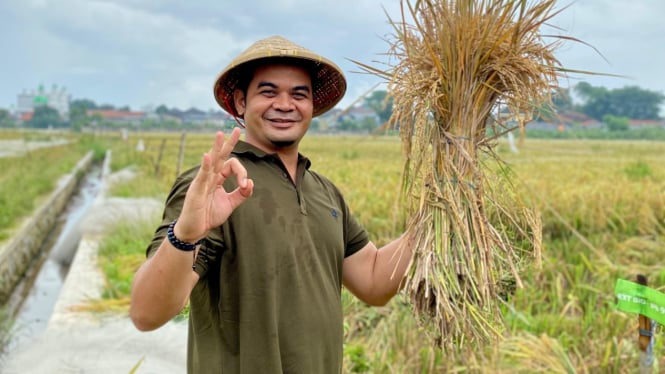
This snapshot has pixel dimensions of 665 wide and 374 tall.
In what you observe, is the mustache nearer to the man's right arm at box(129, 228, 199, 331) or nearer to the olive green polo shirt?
the olive green polo shirt

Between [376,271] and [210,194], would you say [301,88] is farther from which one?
[376,271]

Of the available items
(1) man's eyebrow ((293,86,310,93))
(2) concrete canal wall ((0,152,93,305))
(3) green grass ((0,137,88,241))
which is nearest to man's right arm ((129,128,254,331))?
(1) man's eyebrow ((293,86,310,93))

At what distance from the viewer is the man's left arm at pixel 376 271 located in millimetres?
1688

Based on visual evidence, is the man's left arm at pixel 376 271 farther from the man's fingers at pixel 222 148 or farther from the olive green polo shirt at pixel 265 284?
the man's fingers at pixel 222 148

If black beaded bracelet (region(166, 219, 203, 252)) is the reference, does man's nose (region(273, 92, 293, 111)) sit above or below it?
above

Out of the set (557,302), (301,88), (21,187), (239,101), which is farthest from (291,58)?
(21,187)

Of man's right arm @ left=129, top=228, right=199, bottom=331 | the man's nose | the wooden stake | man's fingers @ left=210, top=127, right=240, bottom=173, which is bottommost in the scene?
the wooden stake

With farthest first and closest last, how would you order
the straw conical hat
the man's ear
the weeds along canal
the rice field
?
1. the weeds along canal
2. the rice field
3. the man's ear
4. the straw conical hat

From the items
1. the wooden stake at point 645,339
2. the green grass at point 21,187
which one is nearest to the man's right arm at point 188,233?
the wooden stake at point 645,339

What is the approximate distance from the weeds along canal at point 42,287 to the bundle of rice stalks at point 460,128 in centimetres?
440

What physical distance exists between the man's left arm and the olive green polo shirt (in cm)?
23

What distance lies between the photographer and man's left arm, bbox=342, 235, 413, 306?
169cm

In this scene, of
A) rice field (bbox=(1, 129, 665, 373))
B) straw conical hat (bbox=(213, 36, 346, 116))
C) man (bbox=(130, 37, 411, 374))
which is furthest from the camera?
rice field (bbox=(1, 129, 665, 373))

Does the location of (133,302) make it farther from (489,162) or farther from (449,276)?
(489,162)
